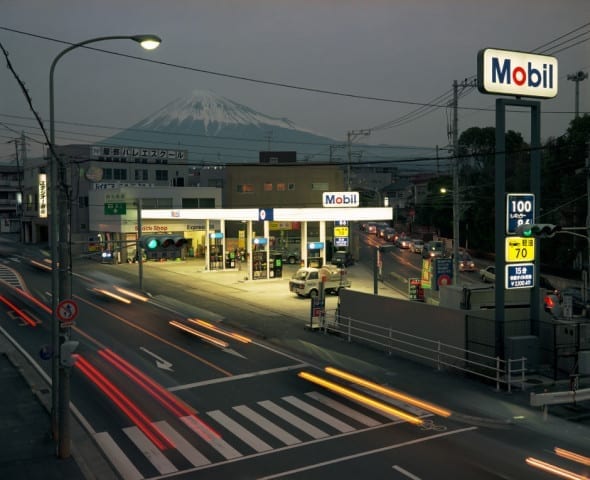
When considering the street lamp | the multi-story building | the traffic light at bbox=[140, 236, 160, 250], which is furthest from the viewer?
the multi-story building

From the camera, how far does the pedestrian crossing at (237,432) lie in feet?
43.1

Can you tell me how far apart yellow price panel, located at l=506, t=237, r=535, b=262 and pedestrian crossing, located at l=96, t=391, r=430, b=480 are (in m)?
6.86

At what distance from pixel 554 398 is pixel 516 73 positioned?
36.1ft

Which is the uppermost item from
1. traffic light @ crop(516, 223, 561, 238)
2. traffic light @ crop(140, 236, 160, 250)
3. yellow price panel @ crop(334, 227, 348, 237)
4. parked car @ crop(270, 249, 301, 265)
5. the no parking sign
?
traffic light @ crop(516, 223, 561, 238)

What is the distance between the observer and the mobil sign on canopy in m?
20.2

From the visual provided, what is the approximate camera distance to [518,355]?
19422mm

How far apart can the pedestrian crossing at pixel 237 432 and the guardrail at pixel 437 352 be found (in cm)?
348

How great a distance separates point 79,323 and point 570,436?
2304 cm

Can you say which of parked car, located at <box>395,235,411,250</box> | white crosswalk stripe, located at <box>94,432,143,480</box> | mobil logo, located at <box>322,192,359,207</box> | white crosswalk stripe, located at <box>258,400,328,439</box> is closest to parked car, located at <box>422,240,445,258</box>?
parked car, located at <box>395,235,411,250</box>

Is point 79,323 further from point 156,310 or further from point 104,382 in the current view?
point 104,382

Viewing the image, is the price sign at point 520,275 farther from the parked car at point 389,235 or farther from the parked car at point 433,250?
the parked car at point 389,235

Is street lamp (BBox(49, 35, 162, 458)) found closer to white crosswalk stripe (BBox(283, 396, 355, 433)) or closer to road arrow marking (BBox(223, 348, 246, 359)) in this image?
white crosswalk stripe (BBox(283, 396, 355, 433))

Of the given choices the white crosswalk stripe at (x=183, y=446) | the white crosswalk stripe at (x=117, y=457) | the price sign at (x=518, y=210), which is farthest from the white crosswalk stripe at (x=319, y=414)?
the price sign at (x=518, y=210)

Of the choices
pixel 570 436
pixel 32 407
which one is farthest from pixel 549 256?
pixel 32 407
